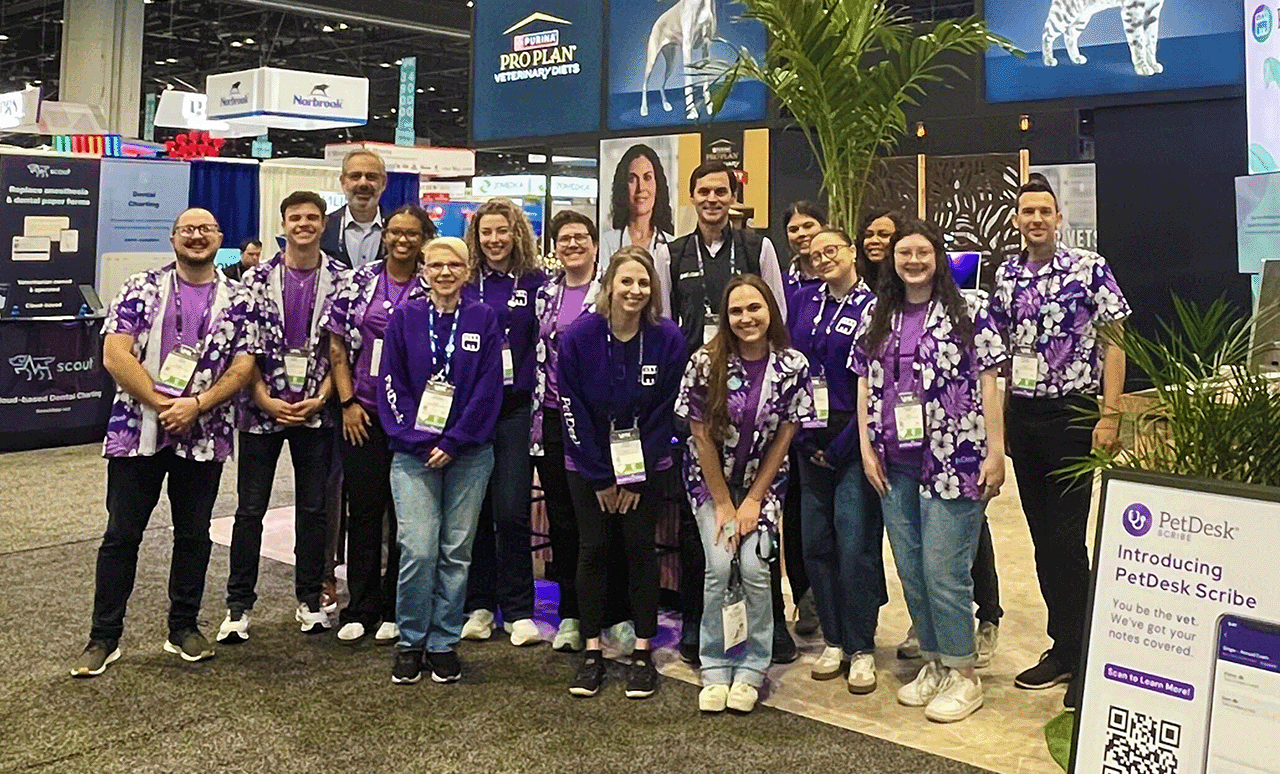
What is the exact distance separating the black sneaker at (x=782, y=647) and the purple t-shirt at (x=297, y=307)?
6.04 feet

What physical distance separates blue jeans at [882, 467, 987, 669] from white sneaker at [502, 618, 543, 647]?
1.29 m

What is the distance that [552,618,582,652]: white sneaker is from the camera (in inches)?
147

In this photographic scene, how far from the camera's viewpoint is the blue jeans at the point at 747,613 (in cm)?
323

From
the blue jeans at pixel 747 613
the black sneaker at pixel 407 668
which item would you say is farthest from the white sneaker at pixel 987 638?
the black sneaker at pixel 407 668

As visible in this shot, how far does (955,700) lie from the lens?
3188 millimetres

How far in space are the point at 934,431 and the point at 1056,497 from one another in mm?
499

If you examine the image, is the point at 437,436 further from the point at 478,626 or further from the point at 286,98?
the point at 286,98

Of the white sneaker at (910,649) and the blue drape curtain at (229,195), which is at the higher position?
the blue drape curtain at (229,195)

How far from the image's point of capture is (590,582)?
337 centimetres

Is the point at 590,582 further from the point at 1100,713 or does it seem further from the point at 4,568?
the point at 4,568

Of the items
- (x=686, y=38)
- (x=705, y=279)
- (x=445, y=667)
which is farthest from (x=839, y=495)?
(x=686, y=38)

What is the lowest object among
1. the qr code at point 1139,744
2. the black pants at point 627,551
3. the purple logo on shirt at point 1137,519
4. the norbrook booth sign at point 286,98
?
the qr code at point 1139,744

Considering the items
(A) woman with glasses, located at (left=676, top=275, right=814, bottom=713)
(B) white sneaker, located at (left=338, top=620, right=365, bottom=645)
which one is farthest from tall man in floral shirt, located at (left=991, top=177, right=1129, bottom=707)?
(B) white sneaker, located at (left=338, top=620, right=365, bottom=645)

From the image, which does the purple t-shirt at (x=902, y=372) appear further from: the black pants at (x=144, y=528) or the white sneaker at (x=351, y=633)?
the black pants at (x=144, y=528)
